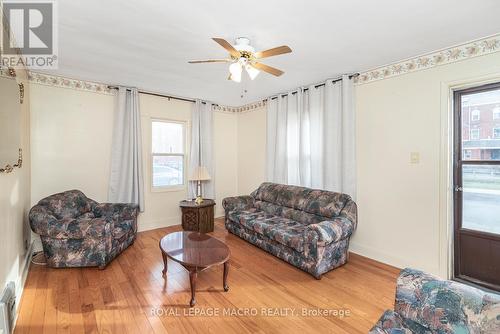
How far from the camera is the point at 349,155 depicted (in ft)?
11.2

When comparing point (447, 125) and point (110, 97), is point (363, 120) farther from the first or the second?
point (110, 97)

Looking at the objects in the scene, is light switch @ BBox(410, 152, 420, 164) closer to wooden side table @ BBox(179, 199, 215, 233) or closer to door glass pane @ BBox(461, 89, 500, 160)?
door glass pane @ BBox(461, 89, 500, 160)

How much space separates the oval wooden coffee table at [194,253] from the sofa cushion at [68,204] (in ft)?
5.10

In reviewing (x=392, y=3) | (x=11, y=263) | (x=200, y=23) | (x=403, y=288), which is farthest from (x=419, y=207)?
(x=11, y=263)

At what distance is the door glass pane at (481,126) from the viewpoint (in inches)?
96.1

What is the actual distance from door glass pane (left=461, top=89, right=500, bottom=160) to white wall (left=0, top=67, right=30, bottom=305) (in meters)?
4.49

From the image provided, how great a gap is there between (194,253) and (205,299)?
17.6 inches

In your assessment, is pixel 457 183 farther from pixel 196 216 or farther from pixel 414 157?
pixel 196 216

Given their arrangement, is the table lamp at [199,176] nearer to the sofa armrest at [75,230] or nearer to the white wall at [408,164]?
the sofa armrest at [75,230]

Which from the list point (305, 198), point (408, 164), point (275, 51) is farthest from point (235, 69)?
point (408, 164)

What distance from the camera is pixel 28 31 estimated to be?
2.23 meters

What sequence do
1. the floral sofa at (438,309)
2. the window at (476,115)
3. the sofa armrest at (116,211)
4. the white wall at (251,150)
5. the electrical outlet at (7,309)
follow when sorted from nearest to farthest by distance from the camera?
the floral sofa at (438,309)
the electrical outlet at (7,309)
the window at (476,115)
the sofa armrest at (116,211)
the white wall at (251,150)

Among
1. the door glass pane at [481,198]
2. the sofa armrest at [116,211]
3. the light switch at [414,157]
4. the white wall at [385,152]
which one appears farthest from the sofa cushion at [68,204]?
the door glass pane at [481,198]

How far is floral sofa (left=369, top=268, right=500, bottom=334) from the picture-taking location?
1.05 metres
